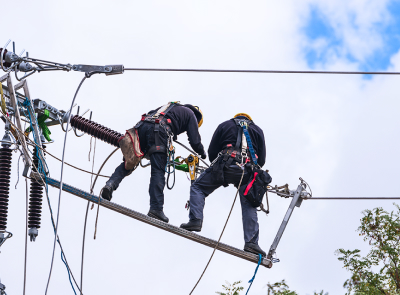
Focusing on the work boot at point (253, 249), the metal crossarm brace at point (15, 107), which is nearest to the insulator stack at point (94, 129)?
the metal crossarm brace at point (15, 107)

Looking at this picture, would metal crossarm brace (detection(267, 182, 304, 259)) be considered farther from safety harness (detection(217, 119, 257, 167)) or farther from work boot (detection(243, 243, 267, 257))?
safety harness (detection(217, 119, 257, 167))

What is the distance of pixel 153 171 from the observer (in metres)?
8.45

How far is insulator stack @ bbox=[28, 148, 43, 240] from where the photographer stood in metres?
8.76

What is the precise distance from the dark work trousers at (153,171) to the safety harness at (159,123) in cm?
4

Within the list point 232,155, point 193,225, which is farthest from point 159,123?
point 193,225

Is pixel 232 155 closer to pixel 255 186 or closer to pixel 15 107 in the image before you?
pixel 255 186

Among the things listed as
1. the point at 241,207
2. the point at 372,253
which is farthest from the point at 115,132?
the point at 372,253

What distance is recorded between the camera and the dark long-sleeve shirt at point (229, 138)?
8.54 m

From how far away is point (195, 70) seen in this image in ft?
30.2

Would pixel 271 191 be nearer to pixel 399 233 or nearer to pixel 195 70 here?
pixel 195 70

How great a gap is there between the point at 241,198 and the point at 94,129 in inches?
82.7

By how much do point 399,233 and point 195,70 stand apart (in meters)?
6.73

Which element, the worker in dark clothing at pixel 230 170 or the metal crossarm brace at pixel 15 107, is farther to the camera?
the metal crossarm brace at pixel 15 107

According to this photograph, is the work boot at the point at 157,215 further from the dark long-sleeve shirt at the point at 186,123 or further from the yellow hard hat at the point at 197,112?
the yellow hard hat at the point at 197,112
